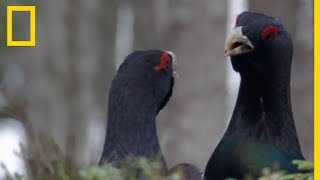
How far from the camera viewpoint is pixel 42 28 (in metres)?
17.3

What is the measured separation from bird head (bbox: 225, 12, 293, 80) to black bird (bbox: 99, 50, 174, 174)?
30.7 inches

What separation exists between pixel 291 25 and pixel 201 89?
1.19 metres

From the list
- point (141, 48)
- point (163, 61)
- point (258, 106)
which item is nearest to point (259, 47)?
point (258, 106)

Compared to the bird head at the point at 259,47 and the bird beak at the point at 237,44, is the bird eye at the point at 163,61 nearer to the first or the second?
the bird head at the point at 259,47

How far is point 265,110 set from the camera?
5902mm

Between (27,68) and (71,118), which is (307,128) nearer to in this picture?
(71,118)

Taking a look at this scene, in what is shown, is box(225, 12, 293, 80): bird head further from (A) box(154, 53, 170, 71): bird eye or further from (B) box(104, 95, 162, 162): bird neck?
(A) box(154, 53, 170, 71): bird eye

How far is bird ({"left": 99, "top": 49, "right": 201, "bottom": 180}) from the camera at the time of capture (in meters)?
6.29

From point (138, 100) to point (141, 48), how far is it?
12660 millimetres

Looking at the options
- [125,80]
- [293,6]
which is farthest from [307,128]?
[125,80]

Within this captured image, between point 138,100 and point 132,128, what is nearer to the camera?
point 132,128

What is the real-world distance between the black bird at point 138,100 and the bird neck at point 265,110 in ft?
1.97

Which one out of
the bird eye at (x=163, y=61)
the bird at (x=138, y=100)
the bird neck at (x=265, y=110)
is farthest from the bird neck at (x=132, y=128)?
the bird neck at (x=265, y=110)

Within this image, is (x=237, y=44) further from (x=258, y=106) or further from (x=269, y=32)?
(x=258, y=106)
